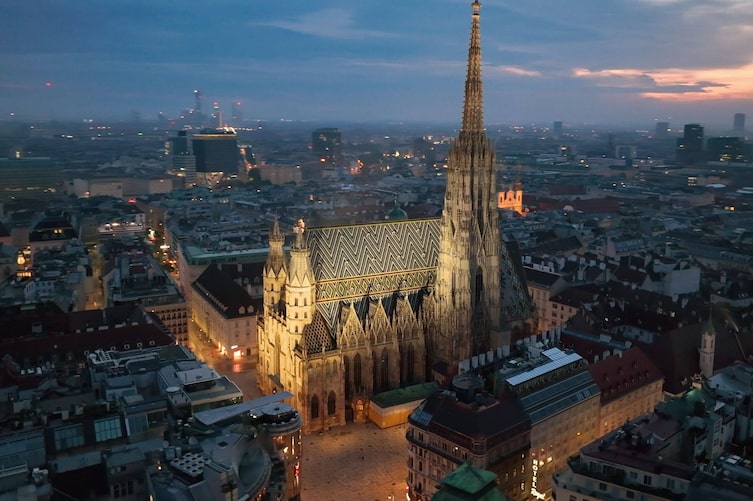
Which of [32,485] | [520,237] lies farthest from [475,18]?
[520,237]

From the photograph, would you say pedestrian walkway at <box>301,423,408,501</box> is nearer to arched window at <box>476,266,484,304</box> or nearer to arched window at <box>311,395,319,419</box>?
arched window at <box>311,395,319,419</box>

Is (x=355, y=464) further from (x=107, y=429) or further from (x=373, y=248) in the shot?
(x=373, y=248)

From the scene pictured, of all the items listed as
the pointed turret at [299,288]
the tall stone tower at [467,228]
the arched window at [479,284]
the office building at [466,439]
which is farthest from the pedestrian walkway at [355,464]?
the arched window at [479,284]

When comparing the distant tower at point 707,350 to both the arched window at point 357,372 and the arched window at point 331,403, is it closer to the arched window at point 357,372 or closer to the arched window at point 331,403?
the arched window at point 357,372

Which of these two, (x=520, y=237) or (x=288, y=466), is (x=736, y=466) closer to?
(x=288, y=466)

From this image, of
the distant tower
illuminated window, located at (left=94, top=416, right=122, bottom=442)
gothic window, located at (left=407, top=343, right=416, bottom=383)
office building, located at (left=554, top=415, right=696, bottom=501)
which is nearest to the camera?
office building, located at (left=554, top=415, right=696, bottom=501)

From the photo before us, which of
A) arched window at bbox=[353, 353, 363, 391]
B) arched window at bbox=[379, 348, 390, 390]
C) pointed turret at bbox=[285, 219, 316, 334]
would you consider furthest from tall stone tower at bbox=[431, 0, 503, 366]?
pointed turret at bbox=[285, 219, 316, 334]

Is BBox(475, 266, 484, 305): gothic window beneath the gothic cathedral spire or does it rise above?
beneath

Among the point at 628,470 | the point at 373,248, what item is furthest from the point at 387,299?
the point at 628,470
